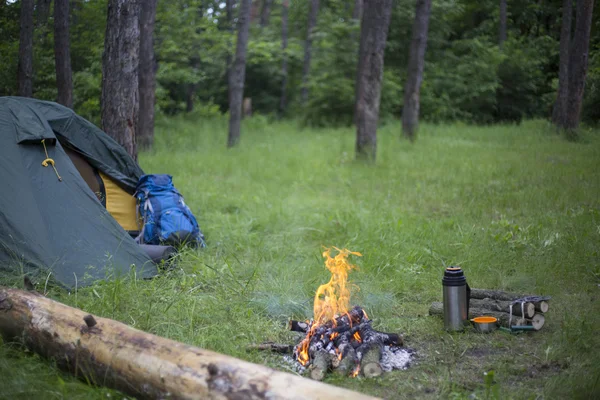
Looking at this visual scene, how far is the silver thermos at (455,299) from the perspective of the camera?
4609 millimetres

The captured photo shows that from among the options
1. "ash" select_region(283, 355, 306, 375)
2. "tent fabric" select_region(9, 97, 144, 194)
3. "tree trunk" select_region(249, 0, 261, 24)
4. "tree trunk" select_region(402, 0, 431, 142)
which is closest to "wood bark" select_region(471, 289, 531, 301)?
"ash" select_region(283, 355, 306, 375)

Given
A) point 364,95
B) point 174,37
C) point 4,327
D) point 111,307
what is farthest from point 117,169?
point 174,37

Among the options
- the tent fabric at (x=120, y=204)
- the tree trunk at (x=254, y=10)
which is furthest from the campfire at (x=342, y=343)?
the tree trunk at (x=254, y=10)

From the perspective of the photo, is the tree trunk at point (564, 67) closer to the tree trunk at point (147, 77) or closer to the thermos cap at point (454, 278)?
the tree trunk at point (147, 77)

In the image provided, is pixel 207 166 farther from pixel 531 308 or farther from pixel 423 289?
pixel 531 308

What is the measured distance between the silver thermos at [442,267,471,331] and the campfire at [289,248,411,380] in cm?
54

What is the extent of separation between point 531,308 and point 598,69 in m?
16.6

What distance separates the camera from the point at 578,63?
51.2ft

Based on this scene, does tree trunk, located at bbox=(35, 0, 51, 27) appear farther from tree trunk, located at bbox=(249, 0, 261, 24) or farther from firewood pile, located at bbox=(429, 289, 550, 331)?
tree trunk, located at bbox=(249, 0, 261, 24)

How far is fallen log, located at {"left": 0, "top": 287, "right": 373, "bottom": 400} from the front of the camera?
278 cm

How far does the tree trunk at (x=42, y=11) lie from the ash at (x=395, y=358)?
8.71 meters

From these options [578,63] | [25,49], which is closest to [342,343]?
[25,49]

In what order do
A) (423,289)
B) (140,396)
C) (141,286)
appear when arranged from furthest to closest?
1. (423,289)
2. (141,286)
3. (140,396)

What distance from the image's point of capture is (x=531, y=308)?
4.65 meters
